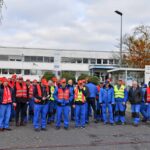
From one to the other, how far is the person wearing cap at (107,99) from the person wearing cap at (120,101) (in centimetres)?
20

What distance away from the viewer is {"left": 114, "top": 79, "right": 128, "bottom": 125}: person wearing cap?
47.1 feet

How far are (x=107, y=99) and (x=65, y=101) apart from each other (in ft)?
7.26

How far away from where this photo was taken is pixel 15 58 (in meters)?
73.2

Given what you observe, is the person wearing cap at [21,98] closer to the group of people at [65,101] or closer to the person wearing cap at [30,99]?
the group of people at [65,101]

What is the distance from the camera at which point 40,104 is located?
12602 millimetres

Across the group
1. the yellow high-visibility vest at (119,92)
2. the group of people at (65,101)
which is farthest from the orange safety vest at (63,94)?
the yellow high-visibility vest at (119,92)

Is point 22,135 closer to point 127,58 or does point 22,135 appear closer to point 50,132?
point 50,132

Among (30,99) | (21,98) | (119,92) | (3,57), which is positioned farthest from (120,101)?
(3,57)

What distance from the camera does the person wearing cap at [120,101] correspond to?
14344 mm

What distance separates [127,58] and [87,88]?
2436cm

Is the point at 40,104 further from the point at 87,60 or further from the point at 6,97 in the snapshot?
the point at 87,60

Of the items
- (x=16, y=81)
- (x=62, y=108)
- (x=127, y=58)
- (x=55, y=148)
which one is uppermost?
(x=127, y=58)

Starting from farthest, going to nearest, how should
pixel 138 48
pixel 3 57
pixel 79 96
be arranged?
pixel 3 57
pixel 138 48
pixel 79 96

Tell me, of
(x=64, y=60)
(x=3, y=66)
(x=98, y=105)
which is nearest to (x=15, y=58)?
(x=3, y=66)
